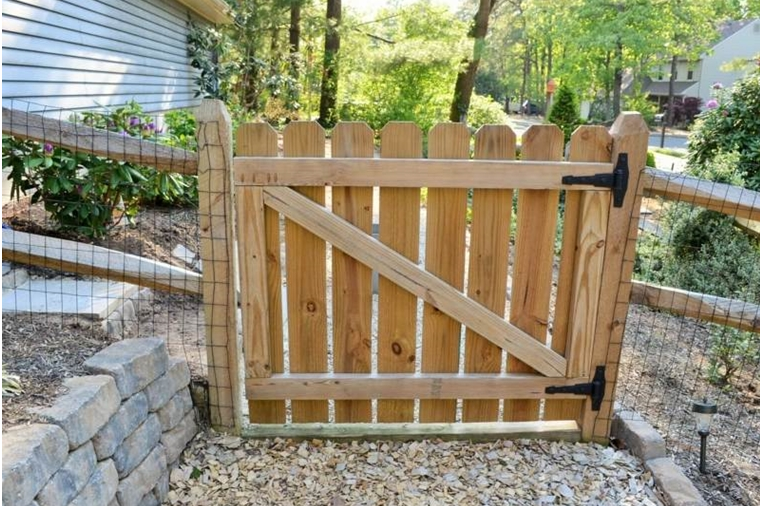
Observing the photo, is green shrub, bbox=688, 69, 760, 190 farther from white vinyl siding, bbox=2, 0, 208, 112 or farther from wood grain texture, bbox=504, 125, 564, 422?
white vinyl siding, bbox=2, 0, 208, 112

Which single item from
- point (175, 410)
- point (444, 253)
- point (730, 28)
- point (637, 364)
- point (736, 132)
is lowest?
point (637, 364)

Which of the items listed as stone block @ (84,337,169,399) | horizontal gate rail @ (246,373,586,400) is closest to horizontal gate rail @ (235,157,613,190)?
stone block @ (84,337,169,399)

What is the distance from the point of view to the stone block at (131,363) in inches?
77.1

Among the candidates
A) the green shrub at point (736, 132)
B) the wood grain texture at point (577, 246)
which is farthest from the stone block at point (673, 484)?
the green shrub at point (736, 132)

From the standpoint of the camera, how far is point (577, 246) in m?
2.36

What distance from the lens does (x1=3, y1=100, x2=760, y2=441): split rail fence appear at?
2232mm


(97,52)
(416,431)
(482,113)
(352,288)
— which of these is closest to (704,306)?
(416,431)

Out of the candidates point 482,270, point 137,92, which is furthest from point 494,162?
point 137,92

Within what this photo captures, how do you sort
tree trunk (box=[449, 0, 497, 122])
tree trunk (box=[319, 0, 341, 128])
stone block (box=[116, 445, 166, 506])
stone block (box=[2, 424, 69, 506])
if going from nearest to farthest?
stone block (box=[2, 424, 69, 506]), stone block (box=[116, 445, 166, 506]), tree trunk (box=[449, 0, 497, 122]), tree trunk (box=[319, 0, 341, 128])

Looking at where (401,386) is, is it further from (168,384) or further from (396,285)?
(168,384)

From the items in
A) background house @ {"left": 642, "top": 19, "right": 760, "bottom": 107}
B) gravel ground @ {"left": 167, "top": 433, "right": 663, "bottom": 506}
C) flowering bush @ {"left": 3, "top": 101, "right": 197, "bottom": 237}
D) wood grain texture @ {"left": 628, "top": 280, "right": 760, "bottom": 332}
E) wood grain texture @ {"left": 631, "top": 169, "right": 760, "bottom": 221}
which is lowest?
gravel ground @ {"left": 167, "top": 433, "right": 663, "bottom": 506}

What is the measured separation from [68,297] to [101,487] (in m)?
1.55

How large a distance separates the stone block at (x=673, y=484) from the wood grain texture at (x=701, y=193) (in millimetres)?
1021

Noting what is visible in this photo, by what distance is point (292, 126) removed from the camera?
221 cm
